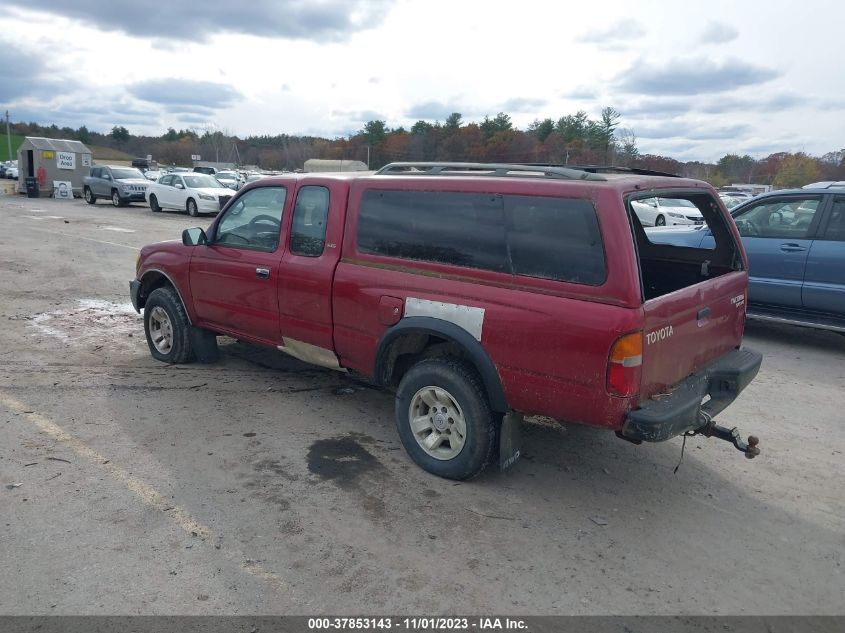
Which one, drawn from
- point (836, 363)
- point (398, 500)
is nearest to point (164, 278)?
point (398, 500)

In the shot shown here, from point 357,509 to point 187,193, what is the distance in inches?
825

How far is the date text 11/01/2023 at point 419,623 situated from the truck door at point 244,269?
2.71 metres

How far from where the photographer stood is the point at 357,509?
12.4 feet

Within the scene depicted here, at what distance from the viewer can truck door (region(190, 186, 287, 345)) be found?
202 inches

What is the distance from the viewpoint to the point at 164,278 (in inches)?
247

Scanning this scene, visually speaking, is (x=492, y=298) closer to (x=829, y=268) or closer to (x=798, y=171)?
(x=829, y=268)

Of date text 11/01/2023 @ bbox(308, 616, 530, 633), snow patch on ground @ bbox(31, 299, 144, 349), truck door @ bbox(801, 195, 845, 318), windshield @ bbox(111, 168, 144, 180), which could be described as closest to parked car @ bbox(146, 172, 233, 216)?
windshield @ bbox(111, 168, 144, 180)

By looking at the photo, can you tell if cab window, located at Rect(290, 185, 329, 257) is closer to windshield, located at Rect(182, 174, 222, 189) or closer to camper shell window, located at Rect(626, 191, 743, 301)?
camper shell window, located at Rect(626, 191, 743, 301)

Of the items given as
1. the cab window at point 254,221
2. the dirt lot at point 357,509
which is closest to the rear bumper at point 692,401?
→ the dirt lot at point 357,509

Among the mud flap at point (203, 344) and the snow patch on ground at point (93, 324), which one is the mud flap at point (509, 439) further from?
the snow patch on ground at point (93, 324)

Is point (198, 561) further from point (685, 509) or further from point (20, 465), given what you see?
point (685, 509)

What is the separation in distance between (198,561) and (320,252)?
228 centimetres

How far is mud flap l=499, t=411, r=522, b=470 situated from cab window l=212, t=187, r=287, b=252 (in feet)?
7.65

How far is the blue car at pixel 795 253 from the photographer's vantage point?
7.16m
